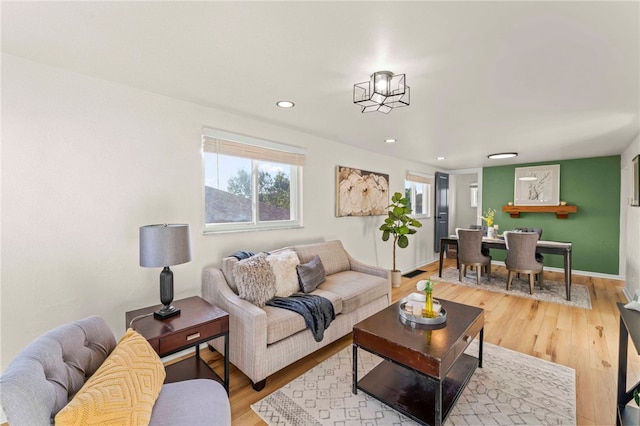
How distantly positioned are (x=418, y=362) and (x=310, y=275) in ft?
4.60

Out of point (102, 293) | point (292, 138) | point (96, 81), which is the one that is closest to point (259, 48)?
point (96, 81)

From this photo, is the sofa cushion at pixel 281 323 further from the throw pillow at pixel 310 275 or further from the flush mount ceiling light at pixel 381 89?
the flush mount ceiling light at pixel 381 89

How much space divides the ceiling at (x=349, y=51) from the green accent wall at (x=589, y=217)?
3.24 m

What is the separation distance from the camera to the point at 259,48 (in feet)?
5.58

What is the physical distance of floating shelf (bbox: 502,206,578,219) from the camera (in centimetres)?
566

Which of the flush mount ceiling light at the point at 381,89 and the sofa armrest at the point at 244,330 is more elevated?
the flush mount ceiling light at the point at 381,89

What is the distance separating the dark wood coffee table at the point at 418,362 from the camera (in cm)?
176

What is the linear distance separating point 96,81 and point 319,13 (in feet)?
5.84

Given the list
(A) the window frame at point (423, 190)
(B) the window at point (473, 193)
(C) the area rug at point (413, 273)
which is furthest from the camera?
(B) the window at point (473, 193)

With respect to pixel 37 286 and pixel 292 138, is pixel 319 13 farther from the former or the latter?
pixel 37 286

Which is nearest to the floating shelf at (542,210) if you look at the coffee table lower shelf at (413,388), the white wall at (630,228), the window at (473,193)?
the white wall at (630,228)

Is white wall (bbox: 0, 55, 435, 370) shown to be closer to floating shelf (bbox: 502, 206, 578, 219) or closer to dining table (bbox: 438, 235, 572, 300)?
dining table (bbox: 438, 235, 572, 300)

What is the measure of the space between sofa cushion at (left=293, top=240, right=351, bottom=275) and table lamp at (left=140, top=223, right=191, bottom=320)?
1425mm

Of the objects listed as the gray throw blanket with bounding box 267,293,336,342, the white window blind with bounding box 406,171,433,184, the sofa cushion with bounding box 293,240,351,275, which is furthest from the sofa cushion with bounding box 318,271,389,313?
the white window blind with bounding box 406,171,433,184
